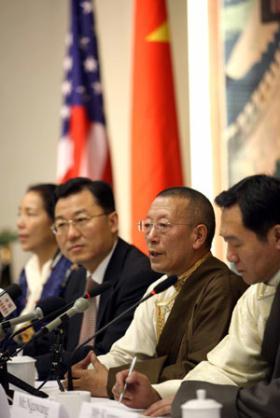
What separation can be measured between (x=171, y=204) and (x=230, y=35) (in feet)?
3.95

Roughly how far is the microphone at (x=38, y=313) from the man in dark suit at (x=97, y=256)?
41.7 inches

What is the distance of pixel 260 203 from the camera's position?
2674 mm

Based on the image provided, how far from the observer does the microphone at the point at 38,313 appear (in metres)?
2.63

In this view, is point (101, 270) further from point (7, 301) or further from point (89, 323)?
point (7, 301)

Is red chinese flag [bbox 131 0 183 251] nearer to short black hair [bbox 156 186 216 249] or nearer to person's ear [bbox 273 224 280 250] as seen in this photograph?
short black hair [bbox 156 186 216 249]

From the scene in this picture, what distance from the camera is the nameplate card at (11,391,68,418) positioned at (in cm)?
233

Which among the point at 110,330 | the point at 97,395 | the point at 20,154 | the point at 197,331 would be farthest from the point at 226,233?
the point at 20,154

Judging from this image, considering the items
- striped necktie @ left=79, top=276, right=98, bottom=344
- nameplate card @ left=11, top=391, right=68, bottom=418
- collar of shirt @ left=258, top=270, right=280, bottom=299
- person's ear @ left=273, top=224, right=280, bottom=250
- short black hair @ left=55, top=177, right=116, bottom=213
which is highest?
person's ear @ left=273, top=224, right=280, bottom=250

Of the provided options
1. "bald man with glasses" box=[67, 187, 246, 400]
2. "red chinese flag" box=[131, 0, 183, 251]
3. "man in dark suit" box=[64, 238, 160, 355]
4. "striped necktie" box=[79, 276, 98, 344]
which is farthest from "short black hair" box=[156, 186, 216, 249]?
"red chinese flag" box=[131, 0, 183, 251]

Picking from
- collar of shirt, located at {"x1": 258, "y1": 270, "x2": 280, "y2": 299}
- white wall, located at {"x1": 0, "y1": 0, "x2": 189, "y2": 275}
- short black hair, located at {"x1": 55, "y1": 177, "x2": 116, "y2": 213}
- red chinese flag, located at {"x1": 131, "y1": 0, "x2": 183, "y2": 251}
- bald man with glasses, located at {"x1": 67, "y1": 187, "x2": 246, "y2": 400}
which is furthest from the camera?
white wall, located at {"x1": 0, "y1": 0, "x2": 189, "y2": 275}

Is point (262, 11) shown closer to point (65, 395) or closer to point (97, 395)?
point (97, 395)

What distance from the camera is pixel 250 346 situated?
2740 millimetres

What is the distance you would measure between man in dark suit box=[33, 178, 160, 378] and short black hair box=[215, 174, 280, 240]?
137cm

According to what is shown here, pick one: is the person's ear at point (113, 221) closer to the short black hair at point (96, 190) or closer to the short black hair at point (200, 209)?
the short black hair at point (96, 190)
